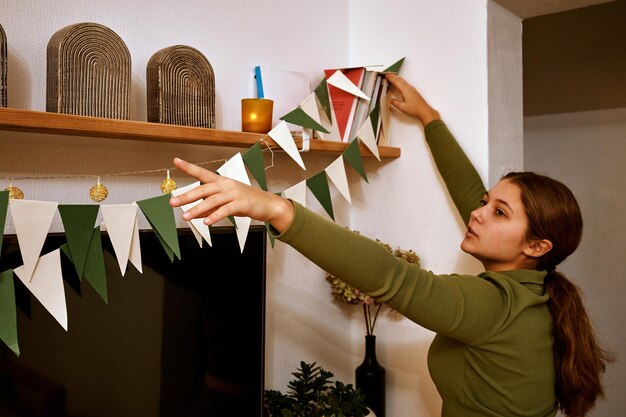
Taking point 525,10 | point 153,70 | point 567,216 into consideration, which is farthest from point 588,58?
point 153,70

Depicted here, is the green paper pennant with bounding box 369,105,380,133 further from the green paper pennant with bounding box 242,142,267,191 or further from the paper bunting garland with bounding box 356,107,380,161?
the green paper pennant with bounding box 242,142,267,191

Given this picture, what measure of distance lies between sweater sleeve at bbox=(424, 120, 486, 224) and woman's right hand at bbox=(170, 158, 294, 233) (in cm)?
84

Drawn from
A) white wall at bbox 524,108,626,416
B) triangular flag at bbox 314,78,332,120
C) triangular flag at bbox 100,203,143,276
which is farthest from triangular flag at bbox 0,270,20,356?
white wall at bbox 524,108,626,416

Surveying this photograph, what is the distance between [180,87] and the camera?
58.2 inches

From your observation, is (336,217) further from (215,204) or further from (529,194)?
(215,204)

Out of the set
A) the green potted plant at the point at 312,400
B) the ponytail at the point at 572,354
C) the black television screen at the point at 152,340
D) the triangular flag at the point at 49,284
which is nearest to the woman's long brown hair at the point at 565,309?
the ponytail at the point at 572,354

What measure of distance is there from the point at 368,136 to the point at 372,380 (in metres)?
0.77

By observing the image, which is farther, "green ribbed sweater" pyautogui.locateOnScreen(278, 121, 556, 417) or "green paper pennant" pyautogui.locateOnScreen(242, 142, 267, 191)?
"green paper pennant" pyautogui.locateOnScreen(242, 142, 267, 191)

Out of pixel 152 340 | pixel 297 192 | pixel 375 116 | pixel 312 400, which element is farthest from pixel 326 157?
pixel 152 340

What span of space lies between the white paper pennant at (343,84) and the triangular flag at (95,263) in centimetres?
90

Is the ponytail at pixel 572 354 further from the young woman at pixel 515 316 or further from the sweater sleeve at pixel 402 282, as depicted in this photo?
the sweater sleeve at pixel 402 282

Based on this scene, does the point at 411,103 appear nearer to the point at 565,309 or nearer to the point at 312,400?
the point at 565,309

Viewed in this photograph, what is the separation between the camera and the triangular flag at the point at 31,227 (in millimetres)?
1099

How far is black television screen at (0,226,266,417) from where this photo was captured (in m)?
1.23
